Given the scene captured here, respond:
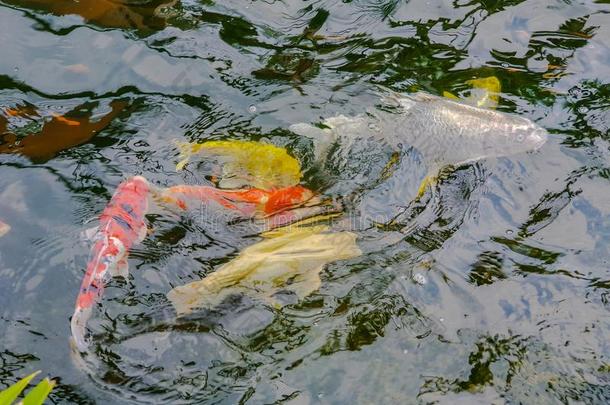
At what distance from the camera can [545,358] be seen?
3.62 m

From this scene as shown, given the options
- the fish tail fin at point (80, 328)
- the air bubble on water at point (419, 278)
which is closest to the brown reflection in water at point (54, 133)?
the fish tail fin at point (80, 328)

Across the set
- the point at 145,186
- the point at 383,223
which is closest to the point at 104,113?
the point at 145,186

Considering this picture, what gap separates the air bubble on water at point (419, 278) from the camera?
3.91 m

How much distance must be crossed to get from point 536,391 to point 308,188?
1.79 m

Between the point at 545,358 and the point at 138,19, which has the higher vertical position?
the point at 138,19

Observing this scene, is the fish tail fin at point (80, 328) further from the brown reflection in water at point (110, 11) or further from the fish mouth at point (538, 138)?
the fish mouth at point (538, 138)

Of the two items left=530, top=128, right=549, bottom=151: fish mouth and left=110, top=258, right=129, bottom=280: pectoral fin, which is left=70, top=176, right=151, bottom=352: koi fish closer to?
left=110, top=258, right=129, bottom=280: pectoral fin

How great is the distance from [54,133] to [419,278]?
2670 millimetres

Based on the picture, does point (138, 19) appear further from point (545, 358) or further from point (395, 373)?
point (545, 358)

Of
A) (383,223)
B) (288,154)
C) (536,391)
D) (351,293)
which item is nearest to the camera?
(536,391)

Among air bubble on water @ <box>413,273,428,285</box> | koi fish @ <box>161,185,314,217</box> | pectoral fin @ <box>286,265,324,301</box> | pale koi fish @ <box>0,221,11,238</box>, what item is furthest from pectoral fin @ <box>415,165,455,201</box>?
pale koi fish @ <box>0,221,11,238</box>

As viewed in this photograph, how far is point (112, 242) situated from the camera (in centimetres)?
384

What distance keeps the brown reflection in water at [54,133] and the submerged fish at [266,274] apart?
5.03 feet

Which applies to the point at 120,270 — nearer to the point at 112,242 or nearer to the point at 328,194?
the point at 112,242
